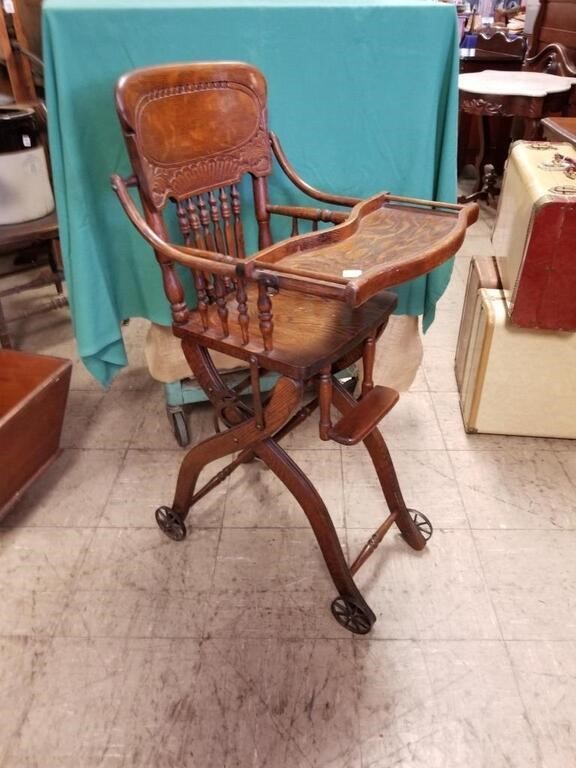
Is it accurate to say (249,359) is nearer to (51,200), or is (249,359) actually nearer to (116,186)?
(116,186)

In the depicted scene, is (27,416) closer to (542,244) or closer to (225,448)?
(225,448)

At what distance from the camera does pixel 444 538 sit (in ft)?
5.07

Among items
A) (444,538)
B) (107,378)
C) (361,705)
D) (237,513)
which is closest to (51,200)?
(107,378)

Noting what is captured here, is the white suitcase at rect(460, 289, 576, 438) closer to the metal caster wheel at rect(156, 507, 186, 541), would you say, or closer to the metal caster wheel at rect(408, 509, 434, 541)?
the metal caster wheel at rect(408, 509, 434, 541)

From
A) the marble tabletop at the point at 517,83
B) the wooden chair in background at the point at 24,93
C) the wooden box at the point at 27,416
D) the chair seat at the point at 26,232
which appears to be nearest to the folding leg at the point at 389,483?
the wooden box at the point at 27,416

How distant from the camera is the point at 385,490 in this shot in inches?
55.6

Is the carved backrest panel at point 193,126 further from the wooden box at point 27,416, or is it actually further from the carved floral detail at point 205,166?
the wooden box at point 27,416

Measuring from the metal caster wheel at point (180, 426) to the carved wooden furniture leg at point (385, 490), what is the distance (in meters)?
0.64

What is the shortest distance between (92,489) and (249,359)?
853 millimetres

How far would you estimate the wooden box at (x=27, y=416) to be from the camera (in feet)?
4.85

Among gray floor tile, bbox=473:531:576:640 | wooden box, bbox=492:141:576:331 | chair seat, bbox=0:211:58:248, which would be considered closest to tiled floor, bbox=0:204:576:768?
gray floor tile, bbox=473:531:576:640

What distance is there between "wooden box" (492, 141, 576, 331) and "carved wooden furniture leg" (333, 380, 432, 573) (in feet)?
1.89

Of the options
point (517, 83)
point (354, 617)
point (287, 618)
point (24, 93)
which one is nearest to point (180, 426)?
point (287, 618)

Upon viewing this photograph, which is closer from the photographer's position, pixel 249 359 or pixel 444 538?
pixel 249 359
